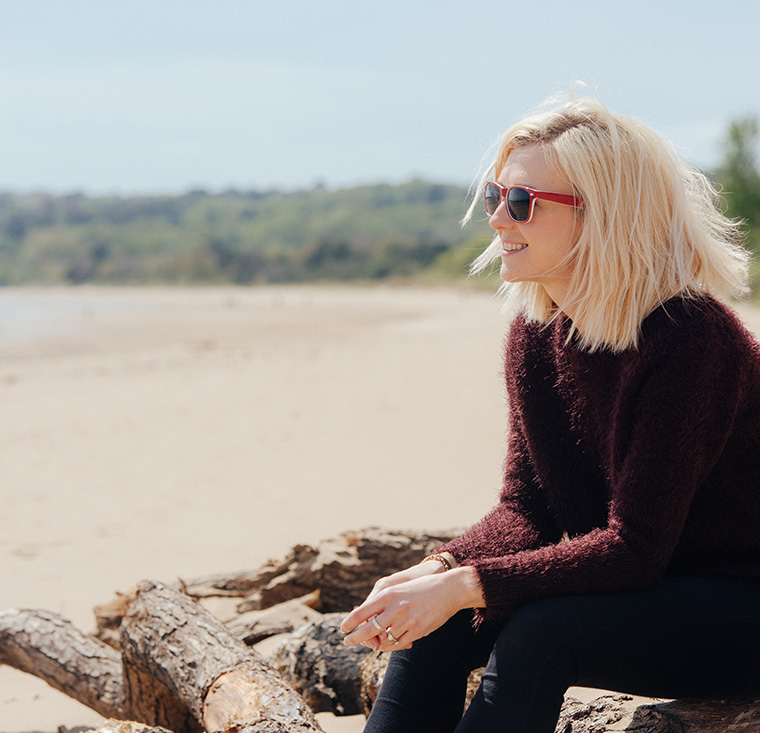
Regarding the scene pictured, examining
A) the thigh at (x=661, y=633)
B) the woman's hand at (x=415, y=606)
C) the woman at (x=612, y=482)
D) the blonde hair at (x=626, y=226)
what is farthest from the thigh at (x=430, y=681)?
the blonde hair at (x=626, y=226)

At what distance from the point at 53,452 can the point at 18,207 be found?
130 m

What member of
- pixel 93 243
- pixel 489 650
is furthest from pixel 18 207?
pixel 489 650

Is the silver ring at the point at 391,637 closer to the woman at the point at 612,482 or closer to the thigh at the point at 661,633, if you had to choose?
the woman at the point at 612,482

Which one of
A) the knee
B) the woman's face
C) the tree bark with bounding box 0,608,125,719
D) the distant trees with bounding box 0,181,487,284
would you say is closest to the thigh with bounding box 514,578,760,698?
the knee

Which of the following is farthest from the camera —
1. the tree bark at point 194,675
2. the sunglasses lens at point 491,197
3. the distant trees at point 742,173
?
the distant trees at point 742,173

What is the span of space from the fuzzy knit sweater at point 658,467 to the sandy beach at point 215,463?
1.18 meters

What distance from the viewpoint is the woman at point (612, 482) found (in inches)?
59.2

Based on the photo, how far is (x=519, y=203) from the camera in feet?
5.71

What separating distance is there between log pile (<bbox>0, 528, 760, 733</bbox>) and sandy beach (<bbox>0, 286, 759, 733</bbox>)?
0.20 meters

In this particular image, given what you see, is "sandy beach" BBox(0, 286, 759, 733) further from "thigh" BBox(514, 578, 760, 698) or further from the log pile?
"thigh" BBox(514, 578, 760, 698)

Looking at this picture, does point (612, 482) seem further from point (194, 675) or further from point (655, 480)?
point (194, 675)

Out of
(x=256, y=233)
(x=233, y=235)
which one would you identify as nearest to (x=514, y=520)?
(x=233, y=235)

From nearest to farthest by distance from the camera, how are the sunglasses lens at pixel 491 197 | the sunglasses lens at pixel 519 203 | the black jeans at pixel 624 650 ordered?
the black jeans at pixel 624 650
the sunglasses lens at pixel 519 203
the sunglasses lens at pixel 491 197

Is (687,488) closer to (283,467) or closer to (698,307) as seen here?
(698,307)
